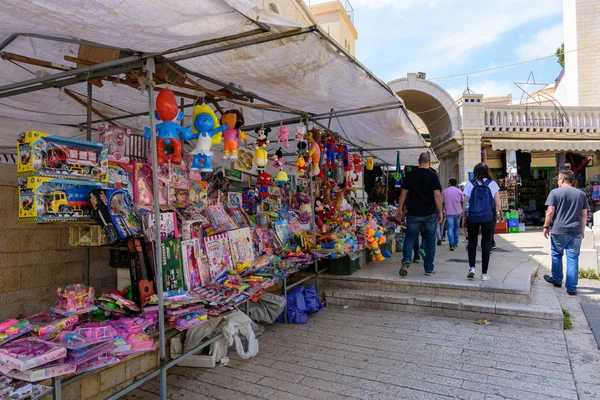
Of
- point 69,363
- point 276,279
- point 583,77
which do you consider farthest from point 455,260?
point 583,77

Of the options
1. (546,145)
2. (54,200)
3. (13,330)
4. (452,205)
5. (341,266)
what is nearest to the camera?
(13,330)

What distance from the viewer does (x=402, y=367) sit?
3375 mm

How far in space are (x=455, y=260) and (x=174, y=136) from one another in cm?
611

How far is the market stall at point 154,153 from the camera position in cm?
210

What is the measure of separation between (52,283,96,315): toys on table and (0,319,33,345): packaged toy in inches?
9.1

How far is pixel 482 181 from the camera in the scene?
5.09 metres

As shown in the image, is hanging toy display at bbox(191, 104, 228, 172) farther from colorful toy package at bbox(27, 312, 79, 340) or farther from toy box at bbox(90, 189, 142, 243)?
→ colorful toy package at bbox(27, 312, 79, 340)

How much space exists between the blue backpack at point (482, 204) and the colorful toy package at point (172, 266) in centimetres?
398

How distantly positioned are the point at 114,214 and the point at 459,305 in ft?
13.7

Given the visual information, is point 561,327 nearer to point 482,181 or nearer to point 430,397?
point 482,181

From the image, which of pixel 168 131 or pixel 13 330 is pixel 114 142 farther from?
pixel 13 330

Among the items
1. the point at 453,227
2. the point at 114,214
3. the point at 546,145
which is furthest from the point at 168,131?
the point at 546,145

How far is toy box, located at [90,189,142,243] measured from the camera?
8.52 ft

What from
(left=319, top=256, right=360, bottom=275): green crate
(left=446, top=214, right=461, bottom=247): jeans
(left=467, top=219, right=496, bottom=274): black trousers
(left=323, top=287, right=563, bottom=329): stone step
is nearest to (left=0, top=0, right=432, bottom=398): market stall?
(left=319, top=256, right=360, bottom=275): green crate
